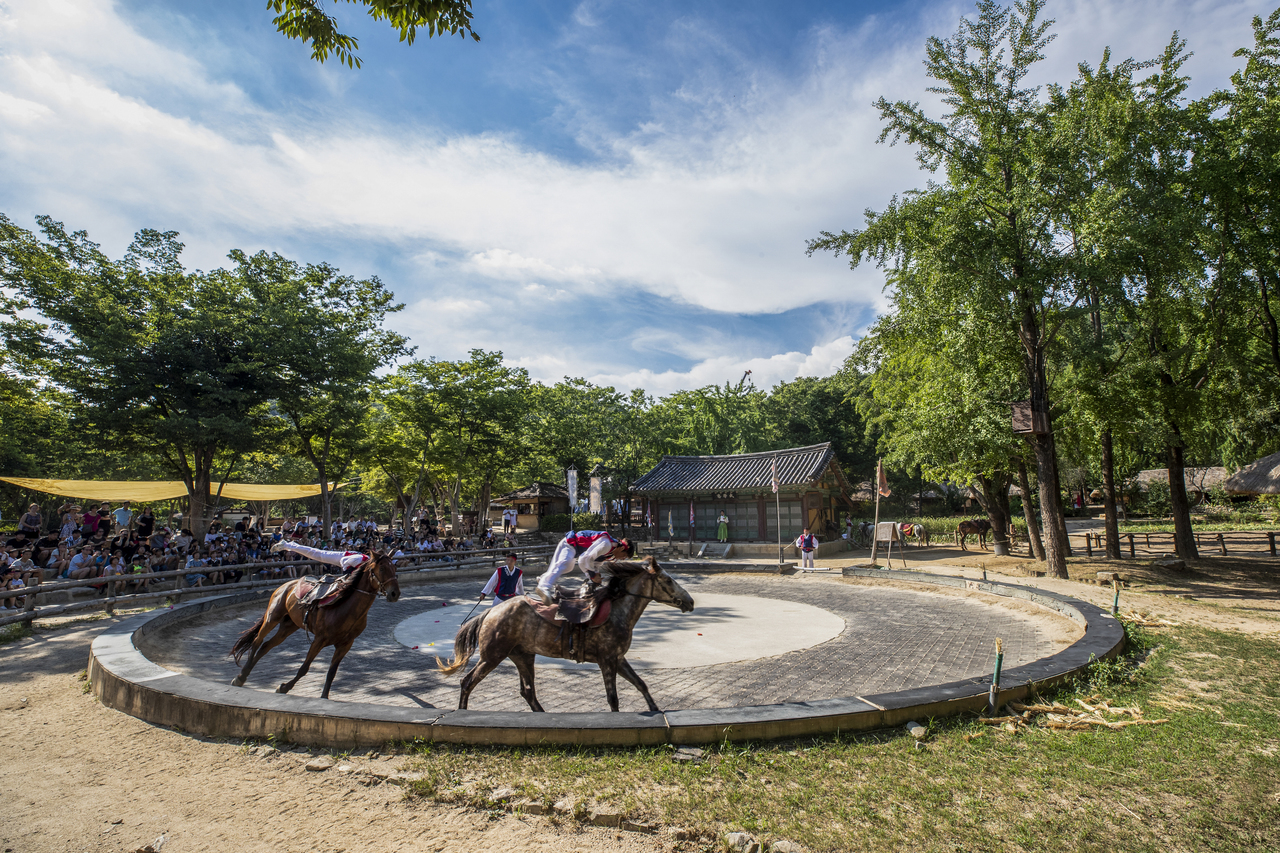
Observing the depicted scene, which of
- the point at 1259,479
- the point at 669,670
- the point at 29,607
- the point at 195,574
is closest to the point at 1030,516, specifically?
the point at 1259,479

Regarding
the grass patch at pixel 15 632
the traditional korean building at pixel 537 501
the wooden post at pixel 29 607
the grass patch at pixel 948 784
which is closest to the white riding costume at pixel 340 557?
the grass patch at pixel 948 784

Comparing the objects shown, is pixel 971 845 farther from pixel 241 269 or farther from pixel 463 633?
pixel 241 269

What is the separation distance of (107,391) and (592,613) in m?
19.1

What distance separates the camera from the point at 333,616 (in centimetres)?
677

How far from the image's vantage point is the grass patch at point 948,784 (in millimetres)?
3719

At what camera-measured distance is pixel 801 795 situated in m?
4.15

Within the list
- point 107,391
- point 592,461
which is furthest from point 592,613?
point 592,461

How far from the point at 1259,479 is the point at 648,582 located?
20.1 metres

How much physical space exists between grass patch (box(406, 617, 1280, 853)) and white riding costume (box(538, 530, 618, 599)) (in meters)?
1.74

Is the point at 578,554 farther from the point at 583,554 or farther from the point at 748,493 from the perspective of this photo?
the point at 748,493

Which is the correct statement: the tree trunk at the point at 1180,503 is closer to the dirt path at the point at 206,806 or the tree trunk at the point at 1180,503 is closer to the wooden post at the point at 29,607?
the dirt path at the point at 206,806

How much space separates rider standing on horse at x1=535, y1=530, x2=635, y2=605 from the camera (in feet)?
20.0

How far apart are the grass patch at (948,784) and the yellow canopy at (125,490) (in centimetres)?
2318

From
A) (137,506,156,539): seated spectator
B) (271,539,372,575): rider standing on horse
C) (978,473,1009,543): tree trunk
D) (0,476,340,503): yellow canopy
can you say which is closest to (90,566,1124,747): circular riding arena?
(271,539,372,575): rider standing on horse
